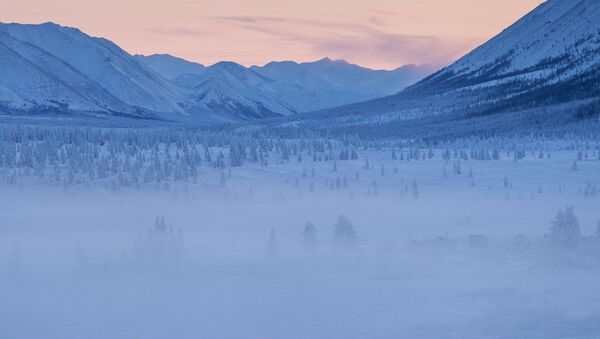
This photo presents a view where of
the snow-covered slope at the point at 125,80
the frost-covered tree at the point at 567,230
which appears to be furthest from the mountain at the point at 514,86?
the snow-covered slope at the point at 125,80

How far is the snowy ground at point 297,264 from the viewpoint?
8.16 metres

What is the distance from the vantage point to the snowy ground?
816cm

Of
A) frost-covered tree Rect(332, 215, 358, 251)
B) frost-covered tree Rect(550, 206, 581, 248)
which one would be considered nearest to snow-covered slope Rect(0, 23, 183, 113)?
frost-covered tree Rect(332, 215, 358, 251)

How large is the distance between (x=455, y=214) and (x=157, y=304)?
7.13 metres

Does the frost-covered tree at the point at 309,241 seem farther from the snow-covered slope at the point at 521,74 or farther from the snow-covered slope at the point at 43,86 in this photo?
the snow-covered slope at the point at 43,86

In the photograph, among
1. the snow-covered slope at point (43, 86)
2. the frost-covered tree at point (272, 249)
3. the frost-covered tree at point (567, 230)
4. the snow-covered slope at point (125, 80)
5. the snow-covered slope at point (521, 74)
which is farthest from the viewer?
the snow-covered slope at point (125, 80)

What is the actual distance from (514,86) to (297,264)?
62306mm

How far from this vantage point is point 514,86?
70.5m

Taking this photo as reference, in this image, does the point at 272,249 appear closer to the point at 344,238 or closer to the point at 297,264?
the point at 297,264

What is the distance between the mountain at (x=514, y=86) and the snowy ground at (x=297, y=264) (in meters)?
34.0

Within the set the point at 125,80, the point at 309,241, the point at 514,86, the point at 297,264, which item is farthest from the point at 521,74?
the point at 125,80

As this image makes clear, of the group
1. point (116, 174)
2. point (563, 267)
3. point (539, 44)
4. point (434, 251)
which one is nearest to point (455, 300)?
point (563, 267)

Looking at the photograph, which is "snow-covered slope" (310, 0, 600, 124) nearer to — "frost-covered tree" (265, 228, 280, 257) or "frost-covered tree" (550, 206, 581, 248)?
"frost-covered tree" (550, 206, 581, 248)

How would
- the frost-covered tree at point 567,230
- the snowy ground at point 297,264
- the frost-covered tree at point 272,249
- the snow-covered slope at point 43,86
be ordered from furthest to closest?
the snow-covered slope at point 43,86, the frost-covered tree at point 272,249, the frost-covered tree at point 567,230, the snowy ground at point 297,264
